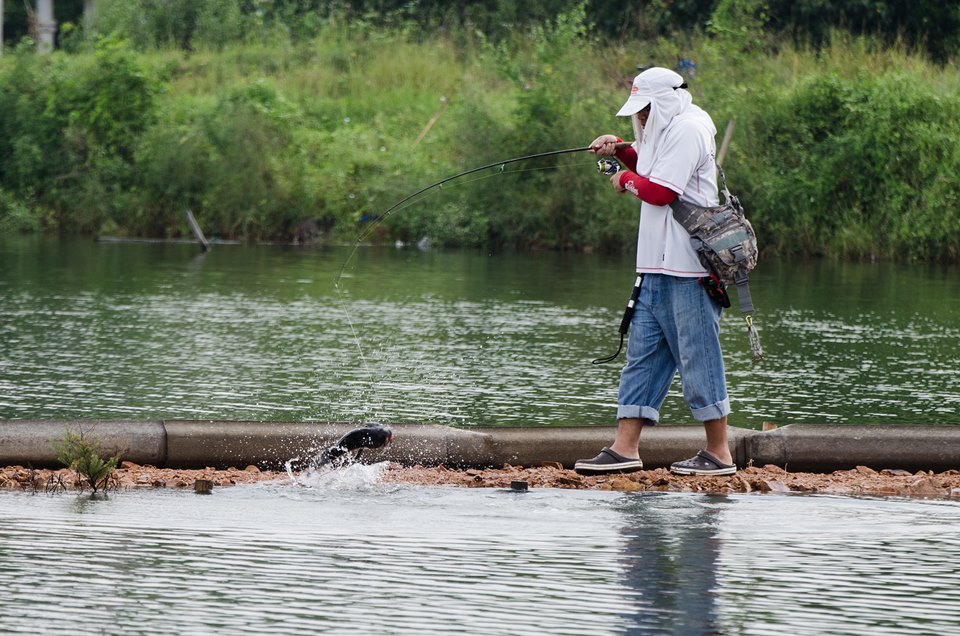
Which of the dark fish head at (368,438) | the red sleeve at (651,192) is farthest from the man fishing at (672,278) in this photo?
the dark fish head at (368,438)

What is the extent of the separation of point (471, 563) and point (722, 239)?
6.80ft

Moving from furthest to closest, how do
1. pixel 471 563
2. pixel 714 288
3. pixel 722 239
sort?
pixel 714 288
pixel 722 239
pixel 471 563

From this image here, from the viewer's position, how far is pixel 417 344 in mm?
13773

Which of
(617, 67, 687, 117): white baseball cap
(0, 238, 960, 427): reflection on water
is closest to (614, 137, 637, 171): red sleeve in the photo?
(617, 67, 687, 117): white baseball cap

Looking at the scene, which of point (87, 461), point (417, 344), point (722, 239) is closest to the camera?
point (87, 461)

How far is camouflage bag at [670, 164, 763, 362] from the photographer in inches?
270

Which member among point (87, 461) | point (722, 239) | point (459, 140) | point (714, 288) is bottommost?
point (87, 461)

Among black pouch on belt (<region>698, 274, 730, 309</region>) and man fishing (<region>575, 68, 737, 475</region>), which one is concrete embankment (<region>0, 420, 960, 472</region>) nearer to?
man fishing (<region>575, 68, 737, 475</region>)

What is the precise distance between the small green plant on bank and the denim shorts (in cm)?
209

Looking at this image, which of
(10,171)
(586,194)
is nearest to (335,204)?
(586,194)

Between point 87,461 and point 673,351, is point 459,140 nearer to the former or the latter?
point 673,351

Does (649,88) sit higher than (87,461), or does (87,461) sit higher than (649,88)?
(649,88)

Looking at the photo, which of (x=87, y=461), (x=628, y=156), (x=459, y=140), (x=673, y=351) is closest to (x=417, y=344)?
(x=628, y=156)

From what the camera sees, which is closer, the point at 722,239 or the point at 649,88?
the point at 722,239
